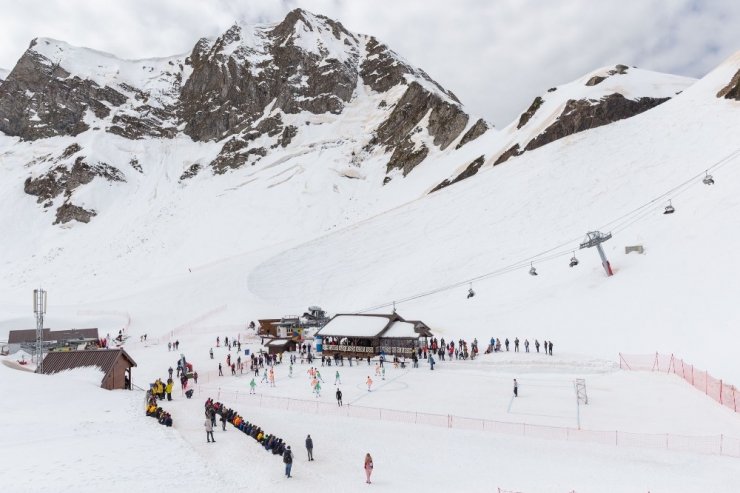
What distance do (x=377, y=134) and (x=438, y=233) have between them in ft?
204

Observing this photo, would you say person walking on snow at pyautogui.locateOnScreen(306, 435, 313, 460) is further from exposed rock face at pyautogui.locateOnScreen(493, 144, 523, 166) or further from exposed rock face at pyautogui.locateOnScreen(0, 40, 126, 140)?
exposed rock face at pyautogui.locateOnScreen(0, 40, 126, 140)

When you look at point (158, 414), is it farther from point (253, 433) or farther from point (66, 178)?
point (66, 178)

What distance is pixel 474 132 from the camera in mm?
97938

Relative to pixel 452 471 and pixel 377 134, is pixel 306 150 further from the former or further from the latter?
pixel 452 471

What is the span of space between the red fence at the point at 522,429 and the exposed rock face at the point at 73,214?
97.9 m

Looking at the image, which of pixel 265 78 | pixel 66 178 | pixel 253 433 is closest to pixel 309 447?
pixel 253 433

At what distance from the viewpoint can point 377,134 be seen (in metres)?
117

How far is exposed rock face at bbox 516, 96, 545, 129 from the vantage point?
84938mm

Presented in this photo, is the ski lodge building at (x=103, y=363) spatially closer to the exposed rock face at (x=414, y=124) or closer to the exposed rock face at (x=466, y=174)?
the exposed rock face at (x=466, y=174)

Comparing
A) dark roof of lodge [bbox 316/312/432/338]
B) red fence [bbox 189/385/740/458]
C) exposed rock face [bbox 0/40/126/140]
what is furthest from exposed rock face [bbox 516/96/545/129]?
exposed rock face [bbox 0/40/126/140]

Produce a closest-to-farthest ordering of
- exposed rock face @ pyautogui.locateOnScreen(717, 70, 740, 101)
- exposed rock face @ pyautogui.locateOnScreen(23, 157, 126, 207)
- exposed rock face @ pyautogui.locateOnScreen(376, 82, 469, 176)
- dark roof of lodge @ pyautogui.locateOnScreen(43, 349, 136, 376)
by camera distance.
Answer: dark roof of lodge @ pyautogui.locateOnScreen(43, 349, 136, 376), exposed rock face @ pyautogui.locateOnScreen(717, 70, 740, 101), exposed rock face @ pyautogui.locateOnScreen(376, 82, 469, 176), exposed rock face @ pyautogui.locateOnScreen(23, 157, 126, 207)

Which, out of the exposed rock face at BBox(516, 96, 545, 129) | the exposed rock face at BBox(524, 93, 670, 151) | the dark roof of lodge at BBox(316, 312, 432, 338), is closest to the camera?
the dark roof of lodge at BBox(316, 312, 432, 338)

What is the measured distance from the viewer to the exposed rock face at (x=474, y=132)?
97.1 metres

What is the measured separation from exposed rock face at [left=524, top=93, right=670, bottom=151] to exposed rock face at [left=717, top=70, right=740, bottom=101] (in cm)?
1413
